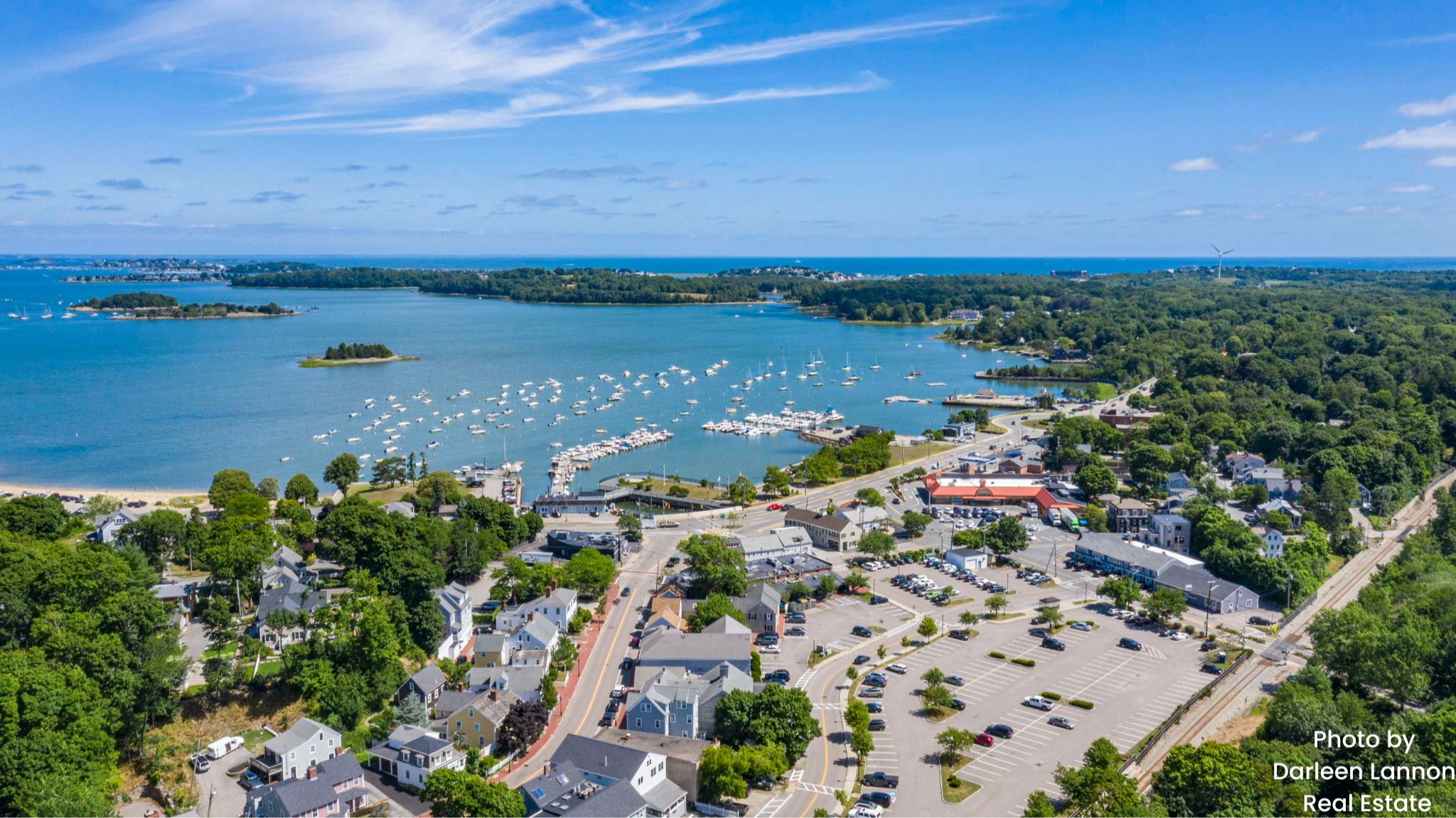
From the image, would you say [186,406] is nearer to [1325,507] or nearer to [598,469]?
[598,469]

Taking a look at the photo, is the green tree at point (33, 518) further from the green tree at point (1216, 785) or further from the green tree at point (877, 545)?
the green tree at point (1216, 785)

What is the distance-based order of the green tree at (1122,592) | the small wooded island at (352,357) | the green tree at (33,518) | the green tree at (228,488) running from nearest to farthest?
1. the green tree at (1122,592)
2. the green tree at (33,518)
3. the green tree at (228,488)
4. the small wooded island at (352,357)

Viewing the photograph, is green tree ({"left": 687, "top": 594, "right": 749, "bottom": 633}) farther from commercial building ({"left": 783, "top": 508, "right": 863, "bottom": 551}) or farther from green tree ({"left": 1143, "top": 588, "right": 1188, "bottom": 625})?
green tree ({"left": 1143, "top": 588, "right": 1188, "bottom": 625})

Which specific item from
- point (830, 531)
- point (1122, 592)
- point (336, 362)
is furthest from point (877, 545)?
point (336, 362)

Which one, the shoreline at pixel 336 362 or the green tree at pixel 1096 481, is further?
the shoreline at pixel 336 362

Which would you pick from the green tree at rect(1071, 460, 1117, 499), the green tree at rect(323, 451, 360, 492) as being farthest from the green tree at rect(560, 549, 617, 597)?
the green tree at rect(1071, 460, 1117, 499)

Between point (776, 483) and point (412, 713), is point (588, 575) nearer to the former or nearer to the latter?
point (412, 713)

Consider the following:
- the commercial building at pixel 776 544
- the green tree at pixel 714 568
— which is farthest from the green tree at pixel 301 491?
the commercial building at pixel 776 544
